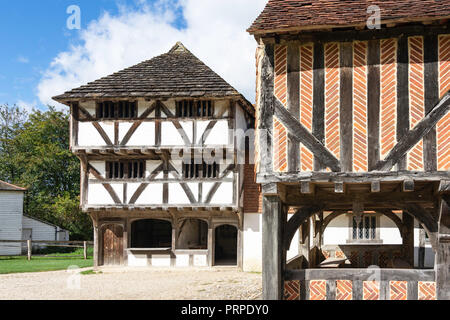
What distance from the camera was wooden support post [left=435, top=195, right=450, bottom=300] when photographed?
8633 millimetres

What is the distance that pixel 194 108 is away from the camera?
20859 mm

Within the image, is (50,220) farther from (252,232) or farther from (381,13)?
(381,13)

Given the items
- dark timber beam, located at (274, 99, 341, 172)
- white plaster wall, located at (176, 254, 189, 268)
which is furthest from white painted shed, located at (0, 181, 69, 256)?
dark timber beam, located at (274, 99, 341, 172)

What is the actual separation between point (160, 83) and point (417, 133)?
14.4 metres

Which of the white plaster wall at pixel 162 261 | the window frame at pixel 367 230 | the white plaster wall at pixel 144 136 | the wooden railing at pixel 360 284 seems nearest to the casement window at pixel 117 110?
the white plaster wall at pixel 144 136

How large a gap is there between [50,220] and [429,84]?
37743 millimetres

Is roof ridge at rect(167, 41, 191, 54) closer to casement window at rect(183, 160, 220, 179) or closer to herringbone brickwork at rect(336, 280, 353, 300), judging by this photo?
casement window at rect(183, 160, 220, 179)

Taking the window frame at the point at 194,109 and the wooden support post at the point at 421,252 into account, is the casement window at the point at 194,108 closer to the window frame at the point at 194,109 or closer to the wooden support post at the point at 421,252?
the window frame at the point at 194,109

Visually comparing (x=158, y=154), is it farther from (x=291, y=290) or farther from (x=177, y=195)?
(x=291, y=290)

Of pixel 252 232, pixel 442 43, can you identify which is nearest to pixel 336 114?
pixel 442 43

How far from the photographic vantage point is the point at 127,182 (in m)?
21.1

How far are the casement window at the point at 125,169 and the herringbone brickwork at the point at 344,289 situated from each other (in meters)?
13.4

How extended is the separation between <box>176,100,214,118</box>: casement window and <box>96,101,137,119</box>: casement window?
6.01ft

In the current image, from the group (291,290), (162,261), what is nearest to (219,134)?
(162,261)
